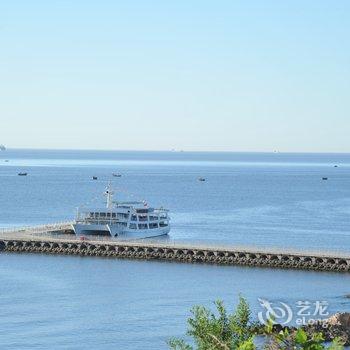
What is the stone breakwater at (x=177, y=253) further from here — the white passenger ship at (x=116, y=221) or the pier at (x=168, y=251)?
the white passenger ship at (x=116, y=221)

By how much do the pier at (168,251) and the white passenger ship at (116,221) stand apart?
3.22 meters

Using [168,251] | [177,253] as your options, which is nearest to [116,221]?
[168,251]

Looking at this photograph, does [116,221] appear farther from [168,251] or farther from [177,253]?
[177,253]

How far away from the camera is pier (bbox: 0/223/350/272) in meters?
89.7

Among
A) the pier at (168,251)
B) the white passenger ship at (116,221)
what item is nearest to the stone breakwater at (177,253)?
the pier at (168,251)

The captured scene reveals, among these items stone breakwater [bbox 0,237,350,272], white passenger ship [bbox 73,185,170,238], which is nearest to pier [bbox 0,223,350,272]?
stone breakwater [bbox 0,237,350,272]

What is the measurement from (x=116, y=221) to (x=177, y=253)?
1619 centimetres

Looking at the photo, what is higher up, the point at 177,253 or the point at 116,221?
the point at 116,221

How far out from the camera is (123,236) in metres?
109

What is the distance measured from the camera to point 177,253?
9569cm

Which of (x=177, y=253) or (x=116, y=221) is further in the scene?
(x=116, y=221)

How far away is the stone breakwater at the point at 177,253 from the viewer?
294 feet

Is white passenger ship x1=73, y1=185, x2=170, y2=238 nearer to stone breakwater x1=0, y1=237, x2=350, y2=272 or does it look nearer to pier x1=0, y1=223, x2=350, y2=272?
pier x1=0, y1=223, x2=350, y2=272

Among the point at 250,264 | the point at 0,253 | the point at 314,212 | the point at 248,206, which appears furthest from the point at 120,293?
the point at 248,206
